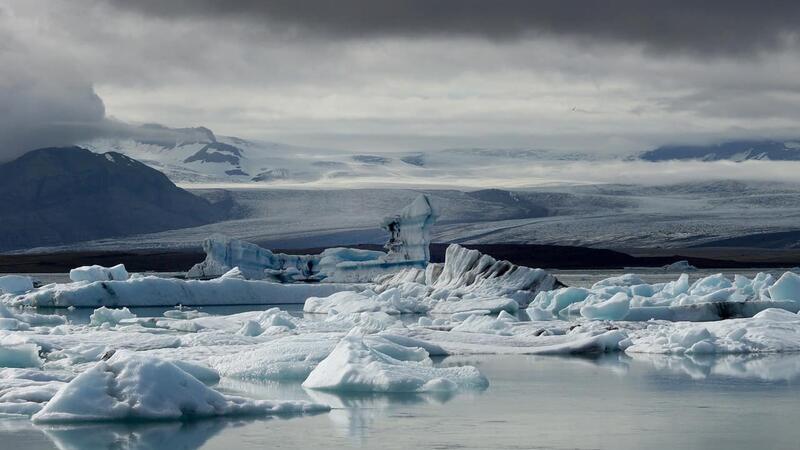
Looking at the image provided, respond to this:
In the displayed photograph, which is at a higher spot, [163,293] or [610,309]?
[610,309]

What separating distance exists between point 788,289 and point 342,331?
7.53m

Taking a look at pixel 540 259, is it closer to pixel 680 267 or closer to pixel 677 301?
pixel 680 267

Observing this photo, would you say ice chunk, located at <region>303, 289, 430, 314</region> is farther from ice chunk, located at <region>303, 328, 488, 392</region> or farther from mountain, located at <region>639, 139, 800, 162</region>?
mountain, located at <region>639, 139, 800, 162</region>

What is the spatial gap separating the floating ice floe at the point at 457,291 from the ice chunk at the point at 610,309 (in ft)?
12.8

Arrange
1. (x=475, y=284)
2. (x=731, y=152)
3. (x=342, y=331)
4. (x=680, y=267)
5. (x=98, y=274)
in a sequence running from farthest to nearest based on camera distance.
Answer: (x=731, y=152) < (x=680, y=267) < (x=98, y=274) < (x=475, y=284) < (x=342, y=331)

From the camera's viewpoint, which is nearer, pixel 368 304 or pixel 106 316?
pixel 106 316

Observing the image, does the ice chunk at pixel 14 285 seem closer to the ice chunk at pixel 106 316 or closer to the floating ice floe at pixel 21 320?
the floating ice floe at pixel 21 320

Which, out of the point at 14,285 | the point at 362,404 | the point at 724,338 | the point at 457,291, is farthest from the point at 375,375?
the point at 14,285

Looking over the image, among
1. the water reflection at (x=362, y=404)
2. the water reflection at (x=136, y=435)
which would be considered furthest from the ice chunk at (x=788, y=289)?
the water reflection at (x=136, y=435)

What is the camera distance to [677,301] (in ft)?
67.4

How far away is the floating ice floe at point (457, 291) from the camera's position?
22706 mm

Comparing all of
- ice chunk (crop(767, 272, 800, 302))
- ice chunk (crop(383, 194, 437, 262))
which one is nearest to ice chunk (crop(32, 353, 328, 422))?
ice chunk (crop(767, 272, 800, 302))

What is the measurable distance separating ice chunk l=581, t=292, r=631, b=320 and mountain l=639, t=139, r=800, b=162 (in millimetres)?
140611

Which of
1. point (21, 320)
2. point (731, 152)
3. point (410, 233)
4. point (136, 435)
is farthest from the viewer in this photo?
point (731, 152)
